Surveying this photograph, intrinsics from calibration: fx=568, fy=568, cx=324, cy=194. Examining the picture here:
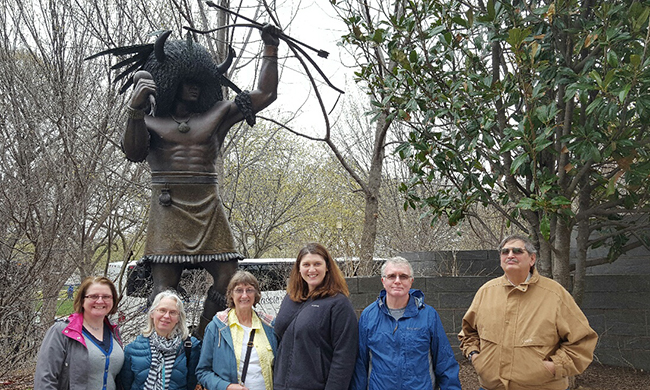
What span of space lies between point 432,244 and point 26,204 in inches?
353

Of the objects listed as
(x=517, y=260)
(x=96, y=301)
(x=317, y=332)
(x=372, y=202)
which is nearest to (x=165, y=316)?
(x=96, y=301)

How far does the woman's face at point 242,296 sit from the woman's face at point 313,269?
1.01 ft

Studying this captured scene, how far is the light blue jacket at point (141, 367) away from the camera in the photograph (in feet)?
9.06

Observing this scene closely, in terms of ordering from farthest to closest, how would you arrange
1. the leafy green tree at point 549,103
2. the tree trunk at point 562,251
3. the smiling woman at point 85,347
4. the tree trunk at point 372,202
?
the tree trunk at point 372,202 → the tree trunk at point 562,251 → the leafy green tree at point 549,103 → the smiling woman at point 85,347

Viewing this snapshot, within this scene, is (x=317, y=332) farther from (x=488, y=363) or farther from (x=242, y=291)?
(x=488, y=363)

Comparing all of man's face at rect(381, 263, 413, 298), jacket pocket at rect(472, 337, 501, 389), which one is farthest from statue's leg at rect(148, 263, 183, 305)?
jacket pocket at rect(472, 337, 501, 389)

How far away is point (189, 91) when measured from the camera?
4.14 metres

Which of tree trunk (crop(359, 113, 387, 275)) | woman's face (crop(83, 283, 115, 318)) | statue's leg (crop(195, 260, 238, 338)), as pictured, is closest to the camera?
woman's face (crop(83, 283, 115, 318))

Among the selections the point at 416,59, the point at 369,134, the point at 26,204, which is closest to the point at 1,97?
the point at 26,204

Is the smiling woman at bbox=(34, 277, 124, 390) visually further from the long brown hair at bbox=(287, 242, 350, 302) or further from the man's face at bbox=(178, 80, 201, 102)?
the man's face at bbox=(178, 80, 201, 102)

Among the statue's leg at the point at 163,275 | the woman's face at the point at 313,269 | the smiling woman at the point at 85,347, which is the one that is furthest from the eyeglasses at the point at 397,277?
the statue's leg at the point at 163,275

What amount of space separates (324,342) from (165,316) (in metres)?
0.81

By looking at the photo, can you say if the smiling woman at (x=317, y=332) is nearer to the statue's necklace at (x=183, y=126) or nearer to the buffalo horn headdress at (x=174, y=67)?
the statue's necklace at (x=183, y=126)

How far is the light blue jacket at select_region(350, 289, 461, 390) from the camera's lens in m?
2.65
